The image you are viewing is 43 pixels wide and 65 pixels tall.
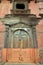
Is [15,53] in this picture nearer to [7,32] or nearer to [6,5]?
[7,32]

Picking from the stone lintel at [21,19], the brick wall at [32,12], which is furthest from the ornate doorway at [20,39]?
the brick wall at [32,12]

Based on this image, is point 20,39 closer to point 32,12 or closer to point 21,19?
point 21,19

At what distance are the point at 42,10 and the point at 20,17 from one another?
1465 mm

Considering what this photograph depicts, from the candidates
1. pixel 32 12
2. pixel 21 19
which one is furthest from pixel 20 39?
pixel 32 12

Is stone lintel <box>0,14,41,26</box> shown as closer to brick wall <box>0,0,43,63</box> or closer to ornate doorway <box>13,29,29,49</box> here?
brick wall <box>0,0,43,63</box>

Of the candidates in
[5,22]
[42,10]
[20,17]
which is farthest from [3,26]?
[42,10]

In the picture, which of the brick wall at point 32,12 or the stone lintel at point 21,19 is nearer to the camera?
the brick wall at point 32,12

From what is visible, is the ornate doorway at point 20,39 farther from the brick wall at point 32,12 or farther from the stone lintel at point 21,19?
the brick wall at point 32,12

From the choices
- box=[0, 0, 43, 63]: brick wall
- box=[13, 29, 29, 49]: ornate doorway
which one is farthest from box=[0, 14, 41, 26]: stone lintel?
box=[13, 29, 29, 49]: ornate doorway

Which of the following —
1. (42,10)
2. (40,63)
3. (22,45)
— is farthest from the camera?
(42,10)

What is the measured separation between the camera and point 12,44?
10.2 m

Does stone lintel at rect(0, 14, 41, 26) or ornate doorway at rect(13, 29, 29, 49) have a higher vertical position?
stone lintel at rect(0, 14, 41, 26)

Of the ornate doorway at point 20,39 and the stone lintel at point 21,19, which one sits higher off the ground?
the stone lintel at point 21,19

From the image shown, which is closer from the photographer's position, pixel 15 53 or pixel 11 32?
pixel 15 53
